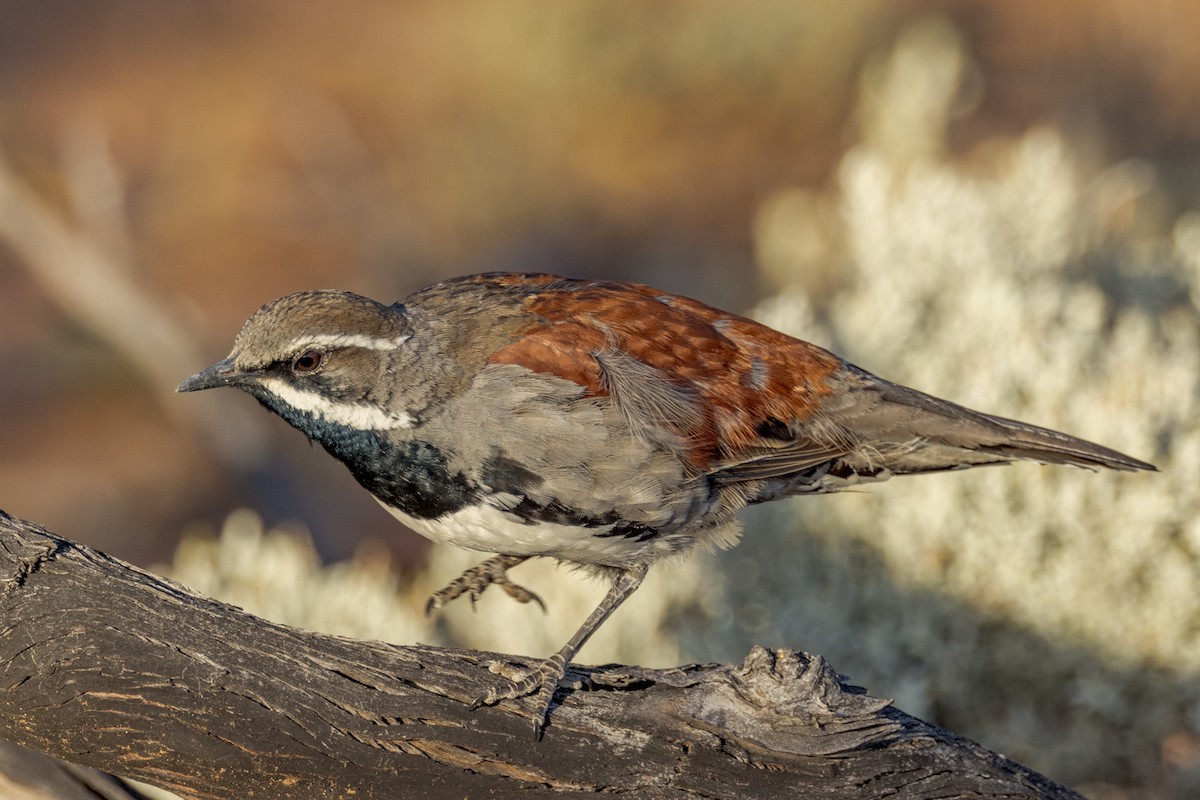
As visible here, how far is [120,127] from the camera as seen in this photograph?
17.6 m

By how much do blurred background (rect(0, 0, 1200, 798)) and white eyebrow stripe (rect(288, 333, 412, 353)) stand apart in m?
3.03

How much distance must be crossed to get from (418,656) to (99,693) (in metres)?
0.94

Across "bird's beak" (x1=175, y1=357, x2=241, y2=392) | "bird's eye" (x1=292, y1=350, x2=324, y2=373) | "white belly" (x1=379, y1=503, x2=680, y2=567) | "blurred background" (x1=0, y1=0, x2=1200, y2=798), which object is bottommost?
"white belly" (x1=379, y1=503, x2=680, y2=567)

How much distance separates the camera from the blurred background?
6.37m

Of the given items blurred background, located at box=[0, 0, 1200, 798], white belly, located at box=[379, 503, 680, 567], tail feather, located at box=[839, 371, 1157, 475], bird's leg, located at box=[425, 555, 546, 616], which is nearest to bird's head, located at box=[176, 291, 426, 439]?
white belly, located at box=[379, 503, 680, 567]

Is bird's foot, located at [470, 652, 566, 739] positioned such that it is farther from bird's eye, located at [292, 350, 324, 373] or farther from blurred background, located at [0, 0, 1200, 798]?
blurred background, located at [0, 0, 1200, 798]

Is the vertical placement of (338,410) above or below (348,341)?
below

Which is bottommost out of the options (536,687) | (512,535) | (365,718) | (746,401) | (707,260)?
(365,718)

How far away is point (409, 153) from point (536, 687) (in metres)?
14.2

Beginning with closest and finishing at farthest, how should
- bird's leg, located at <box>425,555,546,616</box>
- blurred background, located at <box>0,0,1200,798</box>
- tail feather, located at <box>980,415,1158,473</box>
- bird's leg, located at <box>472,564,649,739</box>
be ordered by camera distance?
bird's leg, located at <box>472,564,649,739</box> < tail feather, located at <box>980,415,1158,473</box> < bird's leg, located at <box>425,555,546,616</box> < blurred background, located at <box>0,0,1200,798</box>

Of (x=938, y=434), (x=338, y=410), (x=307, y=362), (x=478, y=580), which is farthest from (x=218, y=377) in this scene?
(x=938, y=434)

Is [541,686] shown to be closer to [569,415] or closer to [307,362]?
[569,415]

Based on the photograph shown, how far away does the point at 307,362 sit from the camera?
4086mm

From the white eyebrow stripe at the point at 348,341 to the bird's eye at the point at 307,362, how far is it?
0.03 m
